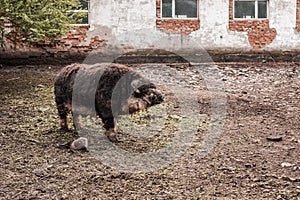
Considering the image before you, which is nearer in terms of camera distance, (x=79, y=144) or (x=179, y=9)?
(x=79, y=144)

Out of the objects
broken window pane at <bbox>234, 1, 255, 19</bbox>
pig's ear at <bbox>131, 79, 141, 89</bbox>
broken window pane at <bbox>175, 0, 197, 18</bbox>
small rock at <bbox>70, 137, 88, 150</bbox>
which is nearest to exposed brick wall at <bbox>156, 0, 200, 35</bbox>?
broken window pane at <bbox>175, 0, 197, 18</bbox>

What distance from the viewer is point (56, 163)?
Answer: 4223 mm

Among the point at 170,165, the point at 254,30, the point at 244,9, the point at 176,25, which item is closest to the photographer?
the point at 170,165

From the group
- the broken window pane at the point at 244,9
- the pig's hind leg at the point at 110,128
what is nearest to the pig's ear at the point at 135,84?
the pig's hind leg at the point at 110,128

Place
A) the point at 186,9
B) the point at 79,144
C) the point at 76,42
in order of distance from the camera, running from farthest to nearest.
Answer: the point at 186,9 < the point at 76,42 < the point at 79,144

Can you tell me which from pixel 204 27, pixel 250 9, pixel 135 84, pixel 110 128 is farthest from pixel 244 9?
pixel 110 128

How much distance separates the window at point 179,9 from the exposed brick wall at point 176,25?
0.78 ft

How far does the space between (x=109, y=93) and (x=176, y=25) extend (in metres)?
8.22

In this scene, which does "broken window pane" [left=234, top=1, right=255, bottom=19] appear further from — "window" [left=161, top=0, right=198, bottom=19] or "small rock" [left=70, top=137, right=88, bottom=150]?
"small rock" [left=70, top=137, right=88, bottom=150]

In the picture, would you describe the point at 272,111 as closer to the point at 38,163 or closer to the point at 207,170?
the point at 207,170

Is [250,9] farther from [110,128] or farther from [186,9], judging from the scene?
[110,128]

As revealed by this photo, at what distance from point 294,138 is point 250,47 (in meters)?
7.87

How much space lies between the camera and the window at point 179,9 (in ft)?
Result: 41.7

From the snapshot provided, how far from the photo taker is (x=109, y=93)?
15.2 feet
